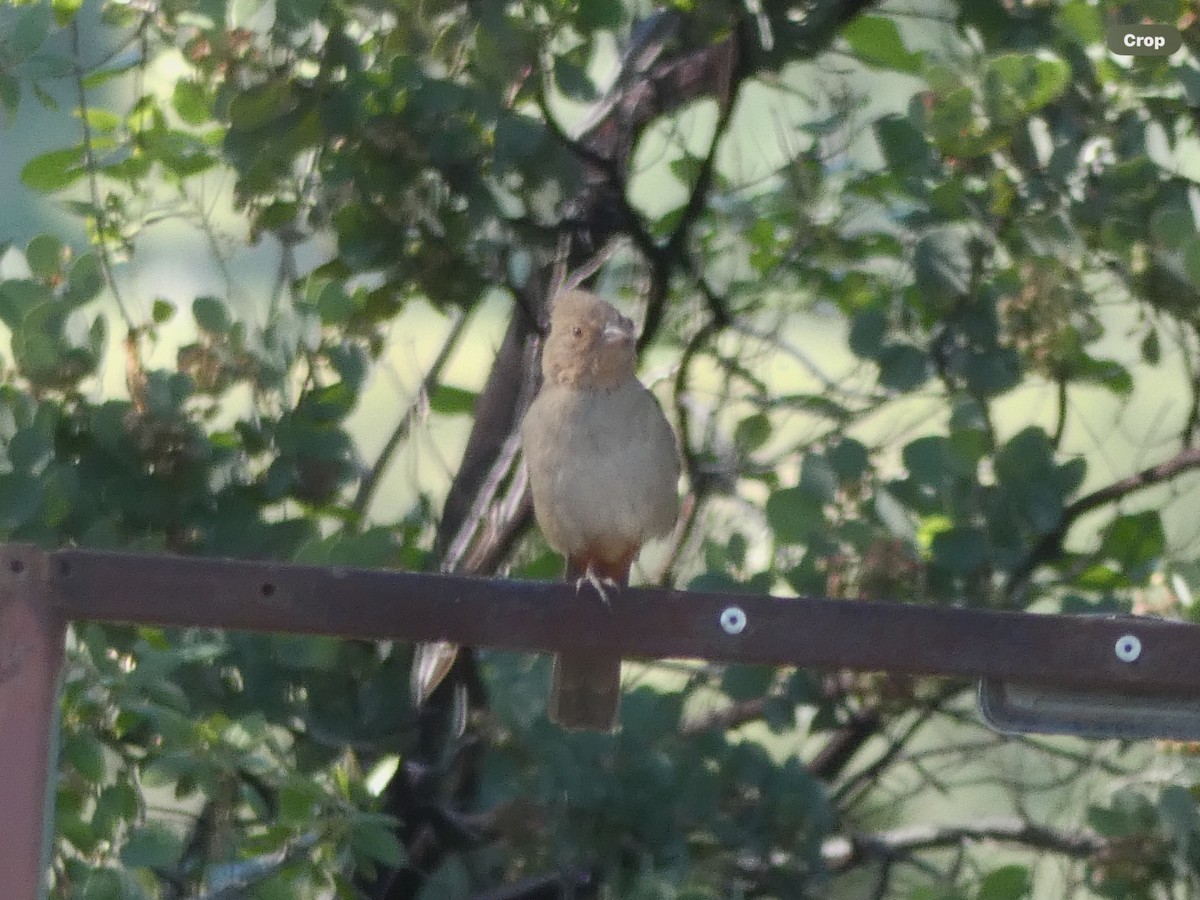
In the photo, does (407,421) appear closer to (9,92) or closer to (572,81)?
(572,81)

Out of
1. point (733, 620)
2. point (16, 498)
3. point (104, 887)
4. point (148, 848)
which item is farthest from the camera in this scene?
point (16, 498)

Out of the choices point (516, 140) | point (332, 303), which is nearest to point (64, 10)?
point (332, 303)

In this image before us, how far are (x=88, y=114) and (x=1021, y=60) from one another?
199 cm

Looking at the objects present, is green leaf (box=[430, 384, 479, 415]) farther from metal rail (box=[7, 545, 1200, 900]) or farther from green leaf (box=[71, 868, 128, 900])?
metal rail (box=[7, 545, 1200, 900])

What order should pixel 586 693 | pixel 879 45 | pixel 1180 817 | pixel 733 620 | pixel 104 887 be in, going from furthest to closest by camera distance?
pixel 879 45 → pixel 586 693 → pixel 1180 817 → pixel 104 887 → pixel 733 620

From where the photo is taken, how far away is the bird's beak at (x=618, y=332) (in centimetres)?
359

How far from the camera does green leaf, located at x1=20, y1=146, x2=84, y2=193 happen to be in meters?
3.81

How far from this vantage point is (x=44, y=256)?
341cm

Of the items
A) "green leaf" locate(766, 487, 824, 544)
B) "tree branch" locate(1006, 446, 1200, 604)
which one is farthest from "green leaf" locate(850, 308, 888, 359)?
"tree branch" locate(1006, 446, 1200, 604)

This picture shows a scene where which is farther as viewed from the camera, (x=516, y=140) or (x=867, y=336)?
(x=867, y=336)

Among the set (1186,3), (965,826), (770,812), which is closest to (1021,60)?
(1186,3)

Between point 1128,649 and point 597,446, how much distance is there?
→ 1521 millimetres

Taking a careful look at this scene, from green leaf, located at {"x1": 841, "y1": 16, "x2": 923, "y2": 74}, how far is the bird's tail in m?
1.54

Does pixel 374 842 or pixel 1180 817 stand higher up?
pixel 374 842
